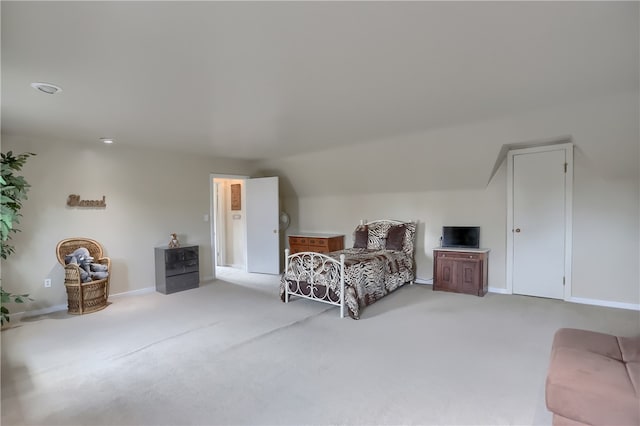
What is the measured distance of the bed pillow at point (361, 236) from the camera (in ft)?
19.4

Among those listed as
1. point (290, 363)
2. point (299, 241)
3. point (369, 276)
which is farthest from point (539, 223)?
point (299, 241)

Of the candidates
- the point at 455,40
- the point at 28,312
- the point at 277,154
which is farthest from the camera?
the point at 277,154

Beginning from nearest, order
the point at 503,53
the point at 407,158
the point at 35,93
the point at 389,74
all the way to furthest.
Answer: the point at 503,53 < the point at 389,74 < the point at 35,93 < the point at 407,158

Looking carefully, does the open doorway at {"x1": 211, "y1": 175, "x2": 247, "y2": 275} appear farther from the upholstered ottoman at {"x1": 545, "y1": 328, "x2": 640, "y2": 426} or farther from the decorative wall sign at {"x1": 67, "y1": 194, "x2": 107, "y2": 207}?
the upholstered ottoman at {"x1": 545, "y1": 328, "x2": 640, "y2": 426}

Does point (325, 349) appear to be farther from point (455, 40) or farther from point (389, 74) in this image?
point (455, 40)

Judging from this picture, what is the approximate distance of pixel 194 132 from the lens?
4285 mm

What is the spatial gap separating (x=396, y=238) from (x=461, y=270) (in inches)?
44.6

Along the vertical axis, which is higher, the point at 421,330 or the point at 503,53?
the point at 503,53

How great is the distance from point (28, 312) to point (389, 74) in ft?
17.1

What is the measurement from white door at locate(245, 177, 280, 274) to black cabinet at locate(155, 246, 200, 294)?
144cm

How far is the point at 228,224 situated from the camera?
7930 mm

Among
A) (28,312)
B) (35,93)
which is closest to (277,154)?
(35,93)

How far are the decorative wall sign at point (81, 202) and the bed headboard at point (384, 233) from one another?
13.9ft

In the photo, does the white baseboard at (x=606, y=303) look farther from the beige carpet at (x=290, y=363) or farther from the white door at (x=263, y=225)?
the white door at (x=263, y=225)
